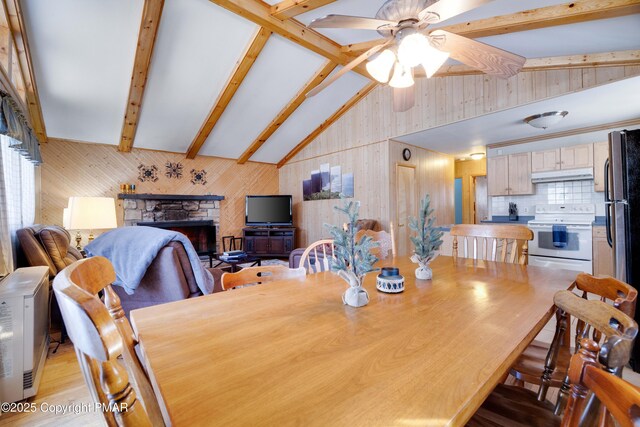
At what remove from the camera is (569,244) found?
3.78 metres

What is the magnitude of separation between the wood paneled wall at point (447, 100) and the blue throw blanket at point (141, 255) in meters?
4.09

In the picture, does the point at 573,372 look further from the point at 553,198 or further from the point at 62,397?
the point at 553,198

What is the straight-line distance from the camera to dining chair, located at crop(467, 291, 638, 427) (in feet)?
1.86

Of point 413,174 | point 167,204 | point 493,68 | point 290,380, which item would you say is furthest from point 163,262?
point 413,174

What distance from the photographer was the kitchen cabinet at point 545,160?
170 inches

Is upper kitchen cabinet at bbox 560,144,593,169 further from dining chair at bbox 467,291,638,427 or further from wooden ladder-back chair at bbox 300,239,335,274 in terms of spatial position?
dining chair at bbox 467,291,638,427

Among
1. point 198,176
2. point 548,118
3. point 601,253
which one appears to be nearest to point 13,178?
point 198,176

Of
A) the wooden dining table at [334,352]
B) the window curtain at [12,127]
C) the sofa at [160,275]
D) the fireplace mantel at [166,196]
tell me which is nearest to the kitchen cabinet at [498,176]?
the wooden dining table at [334,352]

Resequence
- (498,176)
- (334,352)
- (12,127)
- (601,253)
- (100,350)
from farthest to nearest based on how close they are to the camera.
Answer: (498,176) → (601,253) → (12,127) → (334,352) → (100,350)

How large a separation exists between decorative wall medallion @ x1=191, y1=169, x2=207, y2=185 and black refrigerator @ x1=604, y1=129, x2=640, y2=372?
666 cm

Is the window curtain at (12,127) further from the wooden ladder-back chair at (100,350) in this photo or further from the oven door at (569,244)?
A: the oven door at (569,244)

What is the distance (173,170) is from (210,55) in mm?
2998

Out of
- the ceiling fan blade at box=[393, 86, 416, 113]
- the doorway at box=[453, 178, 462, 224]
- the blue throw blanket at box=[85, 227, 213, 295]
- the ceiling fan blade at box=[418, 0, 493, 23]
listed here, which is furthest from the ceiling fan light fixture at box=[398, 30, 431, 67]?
the doorway at box=[453, 178, 462, 224]

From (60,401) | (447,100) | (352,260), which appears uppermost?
(447,100)
